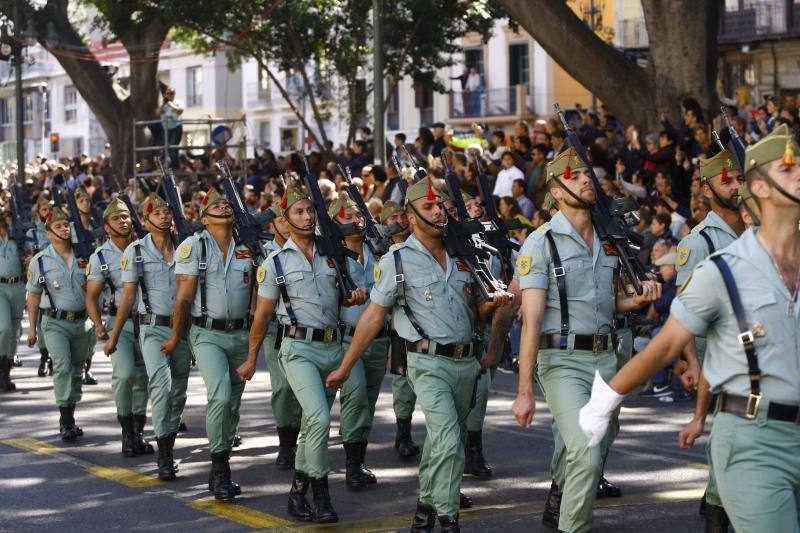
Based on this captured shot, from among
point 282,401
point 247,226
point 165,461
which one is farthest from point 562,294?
point 165,461

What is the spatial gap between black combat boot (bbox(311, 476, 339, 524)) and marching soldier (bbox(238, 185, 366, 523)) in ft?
0.11

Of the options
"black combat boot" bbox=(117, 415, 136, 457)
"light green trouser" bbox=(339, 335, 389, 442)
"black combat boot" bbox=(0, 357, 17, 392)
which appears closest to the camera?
"light green trouser" bbox=(339, 335, 389, 442)

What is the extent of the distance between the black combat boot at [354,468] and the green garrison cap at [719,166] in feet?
10.0

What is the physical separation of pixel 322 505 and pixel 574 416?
2.11 meters

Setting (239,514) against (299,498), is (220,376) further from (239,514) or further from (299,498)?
(299,498)

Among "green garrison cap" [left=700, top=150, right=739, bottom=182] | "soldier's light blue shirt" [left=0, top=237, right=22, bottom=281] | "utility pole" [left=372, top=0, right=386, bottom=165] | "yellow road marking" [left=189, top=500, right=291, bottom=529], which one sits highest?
"utility pole" [left=372, top=0, right=386, bottom=165]

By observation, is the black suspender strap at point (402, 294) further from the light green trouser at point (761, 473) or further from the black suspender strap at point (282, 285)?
the light green trouser at point (761, 473)

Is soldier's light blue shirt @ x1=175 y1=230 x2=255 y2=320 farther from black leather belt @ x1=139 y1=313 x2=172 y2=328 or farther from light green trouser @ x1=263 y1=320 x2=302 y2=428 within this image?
black leather belt @ x1=139 y1=313 x2=172 y2=328

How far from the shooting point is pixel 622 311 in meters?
7.82

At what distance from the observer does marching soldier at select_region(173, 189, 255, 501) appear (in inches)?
376

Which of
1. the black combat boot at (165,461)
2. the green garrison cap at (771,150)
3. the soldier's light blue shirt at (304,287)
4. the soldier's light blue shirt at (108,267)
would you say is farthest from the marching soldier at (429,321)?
the soldier's light blue shirt at (108,267)

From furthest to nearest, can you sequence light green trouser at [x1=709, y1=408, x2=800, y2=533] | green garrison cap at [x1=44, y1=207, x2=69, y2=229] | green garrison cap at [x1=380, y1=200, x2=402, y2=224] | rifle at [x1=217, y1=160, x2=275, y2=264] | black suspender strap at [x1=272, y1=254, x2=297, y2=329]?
1. green garrison cap at [x1=44, y1=207, x2=69, y2=229]
2. green garrison cap at [x1=380, y1=200, x2=402, y2=224]
3. rifle at [x1=217, y1=160, x2=275, y2=264]
4. black suspender strap at [x1=272, y1=254, x2=297, y2=329]
5. light green trouser at [x1=709, y1=408, x2=800, y2=533]

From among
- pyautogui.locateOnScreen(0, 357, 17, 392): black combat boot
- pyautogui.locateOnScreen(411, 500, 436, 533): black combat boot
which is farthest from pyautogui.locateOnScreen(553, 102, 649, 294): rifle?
pyautogui.locateOnScreen(0, 357, 17, 392): black combat boot

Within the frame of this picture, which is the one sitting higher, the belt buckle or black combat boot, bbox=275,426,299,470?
the belt buckle
